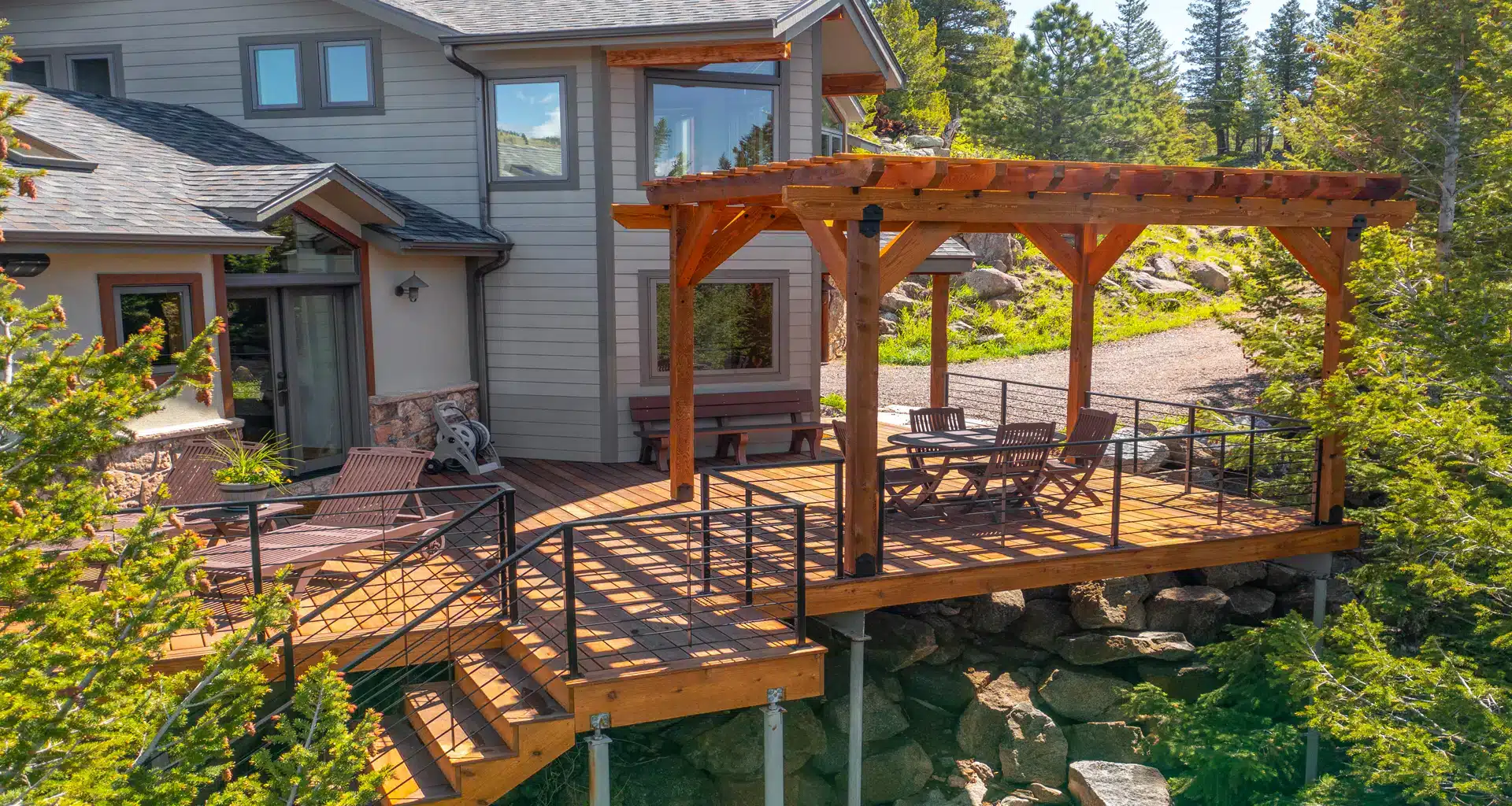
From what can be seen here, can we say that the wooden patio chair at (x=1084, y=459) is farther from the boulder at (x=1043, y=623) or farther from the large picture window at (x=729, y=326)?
the large picture window at (x=729, y=326)

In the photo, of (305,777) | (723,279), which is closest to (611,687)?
(305,777)

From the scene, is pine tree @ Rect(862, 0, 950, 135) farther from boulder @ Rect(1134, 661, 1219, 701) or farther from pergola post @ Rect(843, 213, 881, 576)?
pergola post @ Rect(843, 213, 881, 576)

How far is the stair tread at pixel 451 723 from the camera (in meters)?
6.32

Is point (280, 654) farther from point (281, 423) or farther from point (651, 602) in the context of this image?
point (281, 423)

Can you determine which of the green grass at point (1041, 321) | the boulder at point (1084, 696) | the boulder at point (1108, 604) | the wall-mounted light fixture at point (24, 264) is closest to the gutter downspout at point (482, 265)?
the wall-mounted light fixture at point (24, 264)

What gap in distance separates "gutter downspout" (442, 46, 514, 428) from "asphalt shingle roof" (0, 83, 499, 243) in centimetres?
26

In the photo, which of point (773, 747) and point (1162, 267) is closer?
point (773, 747)

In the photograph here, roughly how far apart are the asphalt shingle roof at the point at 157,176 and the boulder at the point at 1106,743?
25.5ft

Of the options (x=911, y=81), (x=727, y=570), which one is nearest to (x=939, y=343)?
(x=727, y=570)

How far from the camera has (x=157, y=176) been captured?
10.3m

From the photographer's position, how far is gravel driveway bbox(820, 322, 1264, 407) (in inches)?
777

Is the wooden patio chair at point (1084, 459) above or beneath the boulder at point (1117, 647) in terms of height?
above

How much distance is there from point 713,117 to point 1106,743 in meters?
7.58

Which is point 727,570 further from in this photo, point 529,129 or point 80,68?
point 80,68
